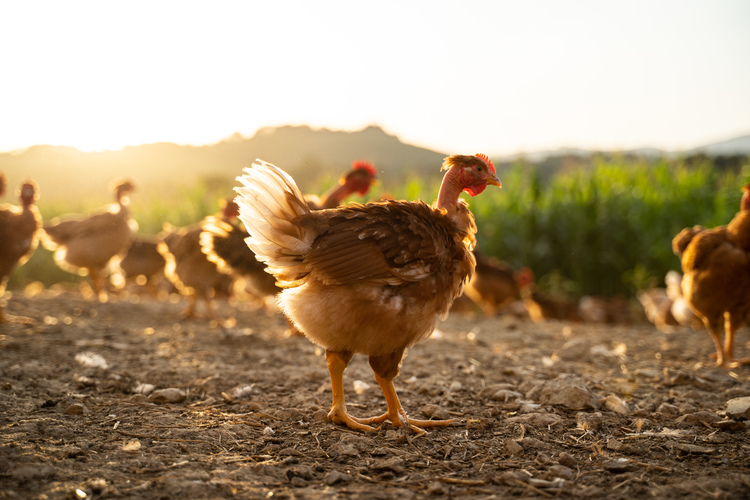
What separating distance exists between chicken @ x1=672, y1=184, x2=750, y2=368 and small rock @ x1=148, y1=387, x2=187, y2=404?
190 inches

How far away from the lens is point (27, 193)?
6996 mm

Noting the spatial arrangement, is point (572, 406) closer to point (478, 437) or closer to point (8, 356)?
point (478, 437)

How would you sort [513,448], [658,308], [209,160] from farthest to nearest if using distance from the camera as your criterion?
[209,160], [658,308], [513,448]

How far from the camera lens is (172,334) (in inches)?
233

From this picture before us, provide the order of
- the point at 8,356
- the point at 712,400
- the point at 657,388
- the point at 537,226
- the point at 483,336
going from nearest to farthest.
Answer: the point at 712,400
the point at 657,388
the point at 8,356
the point at 483,336
the point at 537,226

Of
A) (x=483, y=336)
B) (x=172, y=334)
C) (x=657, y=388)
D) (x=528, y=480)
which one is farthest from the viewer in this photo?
(x=483, y=336)

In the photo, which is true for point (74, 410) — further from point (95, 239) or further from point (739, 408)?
point (95, 239)

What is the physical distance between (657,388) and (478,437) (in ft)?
6.32

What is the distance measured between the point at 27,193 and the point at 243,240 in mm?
3755

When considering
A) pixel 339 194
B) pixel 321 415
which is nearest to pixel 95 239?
pixel 339 194

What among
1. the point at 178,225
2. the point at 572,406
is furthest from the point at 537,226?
the point at 178,225

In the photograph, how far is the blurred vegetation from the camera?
1055 cm

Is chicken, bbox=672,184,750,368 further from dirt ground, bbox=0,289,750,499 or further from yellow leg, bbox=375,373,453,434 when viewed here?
yellow leg, bbox=375,373,453,434

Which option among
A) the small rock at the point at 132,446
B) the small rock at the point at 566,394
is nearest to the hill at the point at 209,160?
the small rock at the point at 566,394
